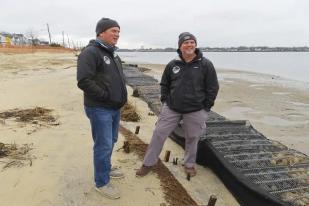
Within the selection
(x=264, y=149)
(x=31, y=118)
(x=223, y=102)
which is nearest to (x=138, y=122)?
(x=31, y=118)

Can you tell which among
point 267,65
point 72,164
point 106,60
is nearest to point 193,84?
point 106,60

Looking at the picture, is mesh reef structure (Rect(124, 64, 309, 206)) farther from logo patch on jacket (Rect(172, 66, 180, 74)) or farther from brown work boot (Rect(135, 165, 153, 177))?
logo patch on jacket (Rect(172, 66, 180, 74))

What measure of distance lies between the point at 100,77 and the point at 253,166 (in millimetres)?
2552

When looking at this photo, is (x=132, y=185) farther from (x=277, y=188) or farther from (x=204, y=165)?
(x=277, y=188)

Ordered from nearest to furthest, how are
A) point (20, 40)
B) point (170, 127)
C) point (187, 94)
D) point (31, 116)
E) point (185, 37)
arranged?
point (185, 37) < point (187, 94) < point (170, 127) < point (31, 116) < point (20, 40)

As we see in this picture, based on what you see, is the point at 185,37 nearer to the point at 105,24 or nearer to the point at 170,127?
the point at 105,24

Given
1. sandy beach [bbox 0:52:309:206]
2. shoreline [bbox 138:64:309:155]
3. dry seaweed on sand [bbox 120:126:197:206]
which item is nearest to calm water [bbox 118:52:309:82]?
shoreline [bbox 138:64:309:155]

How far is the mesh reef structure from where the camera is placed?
4.07 m

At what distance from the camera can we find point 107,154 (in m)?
3.94

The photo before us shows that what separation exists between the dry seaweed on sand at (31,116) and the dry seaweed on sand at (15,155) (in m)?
1.52

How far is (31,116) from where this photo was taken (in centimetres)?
721

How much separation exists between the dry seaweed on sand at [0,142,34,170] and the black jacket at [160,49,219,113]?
86.6 inches

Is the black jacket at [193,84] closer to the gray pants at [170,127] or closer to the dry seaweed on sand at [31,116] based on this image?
the gray pants at [170,127]

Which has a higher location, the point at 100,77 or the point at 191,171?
the point at 100,77
